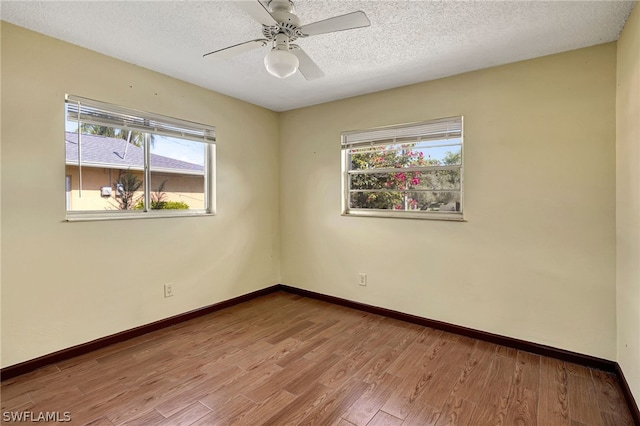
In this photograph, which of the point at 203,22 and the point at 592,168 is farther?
the point at 592,168

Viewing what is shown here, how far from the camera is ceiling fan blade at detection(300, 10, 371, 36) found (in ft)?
4.99

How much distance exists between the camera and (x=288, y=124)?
4117 millimetres

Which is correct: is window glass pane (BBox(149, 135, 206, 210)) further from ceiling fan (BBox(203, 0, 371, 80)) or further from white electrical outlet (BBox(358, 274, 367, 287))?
white electrical outlet (BBox(358, 274, 367, 287))

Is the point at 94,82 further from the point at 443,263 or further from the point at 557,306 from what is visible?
the point at 557,306

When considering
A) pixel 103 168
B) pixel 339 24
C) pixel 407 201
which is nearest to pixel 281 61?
pixel 339 24

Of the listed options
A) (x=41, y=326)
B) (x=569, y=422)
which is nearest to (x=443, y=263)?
(x=569, y=422)

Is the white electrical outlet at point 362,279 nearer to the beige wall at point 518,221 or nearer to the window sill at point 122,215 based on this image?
the beige wall at point 518,221

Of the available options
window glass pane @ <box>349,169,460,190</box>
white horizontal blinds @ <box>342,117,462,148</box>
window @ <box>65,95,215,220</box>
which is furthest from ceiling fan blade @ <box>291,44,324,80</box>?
window @ <box>65,95,215,220</box>

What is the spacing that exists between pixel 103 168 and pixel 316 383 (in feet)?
7.91

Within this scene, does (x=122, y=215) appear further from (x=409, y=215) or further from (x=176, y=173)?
(x=409, y=215)

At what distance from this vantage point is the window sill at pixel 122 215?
8.07 ft

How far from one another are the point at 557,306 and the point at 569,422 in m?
0.93

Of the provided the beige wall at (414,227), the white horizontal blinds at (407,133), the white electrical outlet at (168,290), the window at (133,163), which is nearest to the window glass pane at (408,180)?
the beige wall at (414,227)

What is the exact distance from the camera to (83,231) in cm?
247
